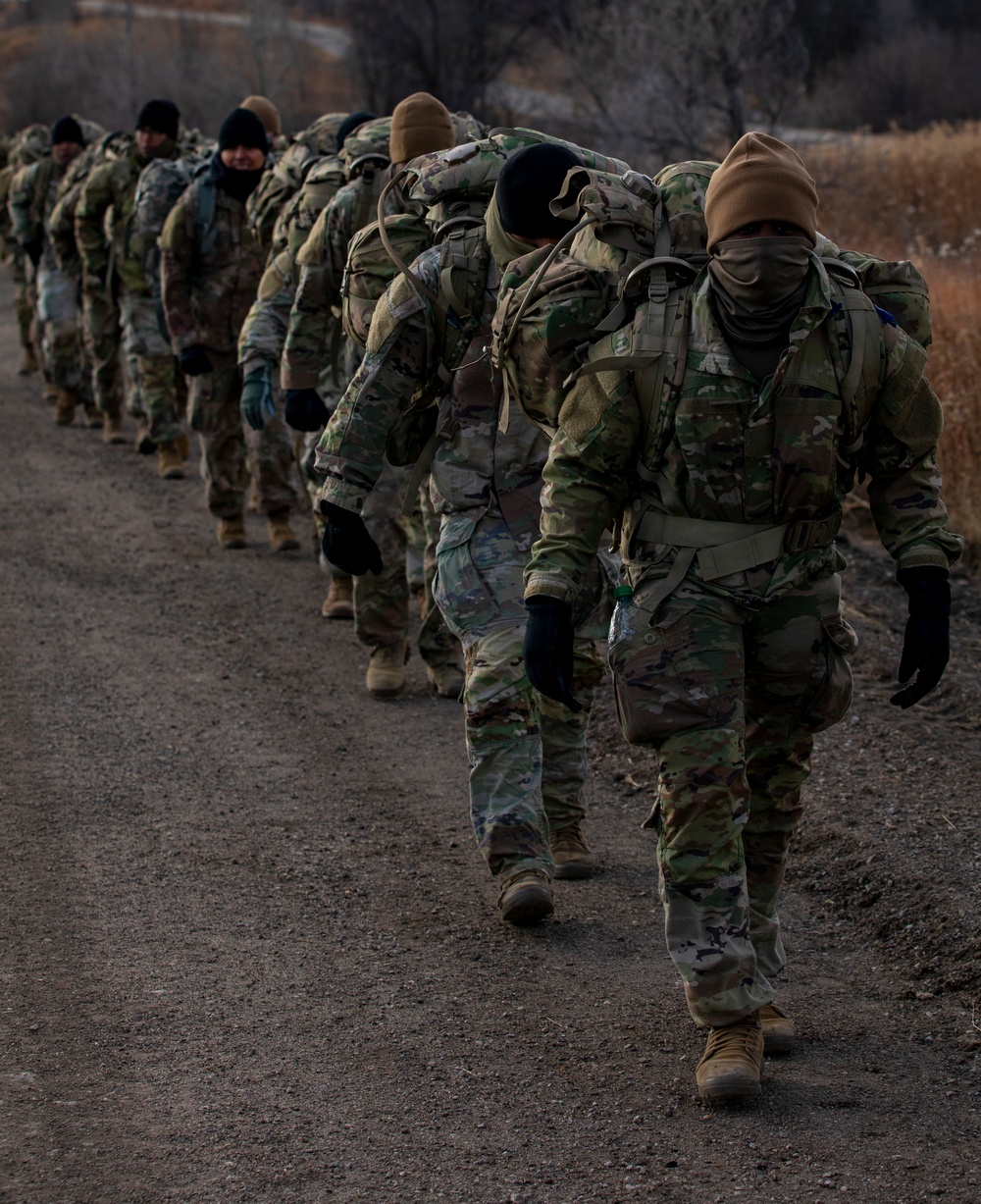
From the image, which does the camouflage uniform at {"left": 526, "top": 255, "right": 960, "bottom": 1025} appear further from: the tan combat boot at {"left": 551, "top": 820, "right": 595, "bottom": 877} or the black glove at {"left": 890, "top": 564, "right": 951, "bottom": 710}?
the tan combat boot at {"left": 551, "top": 820, "right": 595, "bottom": 877}

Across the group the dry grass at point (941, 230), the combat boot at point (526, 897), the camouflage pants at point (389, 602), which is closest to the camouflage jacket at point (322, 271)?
the camouflage pants at point (389, 602)

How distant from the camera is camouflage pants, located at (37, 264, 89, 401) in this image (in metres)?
13.8

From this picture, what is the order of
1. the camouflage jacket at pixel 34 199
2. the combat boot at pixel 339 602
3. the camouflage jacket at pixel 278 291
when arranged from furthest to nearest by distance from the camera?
the camouflage jacket at pixel 34 199, the combat boot at pixel 339 602, the camouflage jacket at pixel 278 291

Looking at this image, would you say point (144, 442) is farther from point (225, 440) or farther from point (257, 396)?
point (257, 396)

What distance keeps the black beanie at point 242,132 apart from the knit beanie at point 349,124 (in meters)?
0.84

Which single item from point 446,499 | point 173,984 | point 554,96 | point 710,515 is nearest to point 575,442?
point 710,515

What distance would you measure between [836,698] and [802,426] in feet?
2.13

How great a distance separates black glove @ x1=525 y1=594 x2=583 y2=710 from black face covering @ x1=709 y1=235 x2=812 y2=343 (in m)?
0.72

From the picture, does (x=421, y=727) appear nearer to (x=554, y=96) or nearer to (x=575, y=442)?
(x=575, y=442)

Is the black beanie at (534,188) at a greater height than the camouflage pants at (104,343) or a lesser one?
greater

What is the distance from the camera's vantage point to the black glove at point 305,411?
672 centimetres

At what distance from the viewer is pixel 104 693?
7168 millimetres

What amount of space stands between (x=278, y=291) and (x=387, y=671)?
6.87 ft

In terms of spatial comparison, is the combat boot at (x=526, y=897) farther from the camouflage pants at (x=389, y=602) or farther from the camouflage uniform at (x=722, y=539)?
the camouflage pants at (x=389, y=602)
